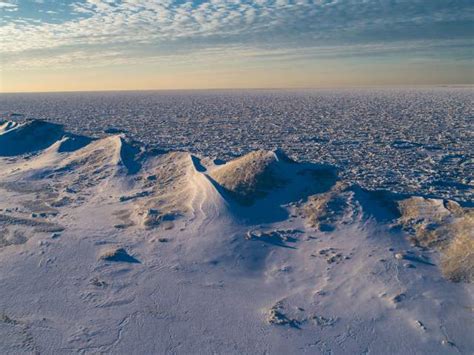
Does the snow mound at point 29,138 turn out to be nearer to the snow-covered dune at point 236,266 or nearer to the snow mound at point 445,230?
the snow-covered dune at point 236,266

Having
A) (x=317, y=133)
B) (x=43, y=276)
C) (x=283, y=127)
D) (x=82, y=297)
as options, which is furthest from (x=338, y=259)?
(x=283, y=127)

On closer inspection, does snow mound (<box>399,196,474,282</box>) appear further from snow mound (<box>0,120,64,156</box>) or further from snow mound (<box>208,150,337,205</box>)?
snow mound (<box>0,120,64,156</box>)

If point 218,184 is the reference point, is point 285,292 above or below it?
below

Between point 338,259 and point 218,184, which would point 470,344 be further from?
point 218,184

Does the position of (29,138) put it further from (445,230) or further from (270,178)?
(445,230)

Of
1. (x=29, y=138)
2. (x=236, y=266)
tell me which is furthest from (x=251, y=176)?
(x=29, y=138)

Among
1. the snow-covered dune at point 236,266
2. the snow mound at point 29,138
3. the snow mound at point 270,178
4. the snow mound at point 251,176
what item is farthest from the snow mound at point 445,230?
the snow mound at point 29,138

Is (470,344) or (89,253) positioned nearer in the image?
(470,344)
